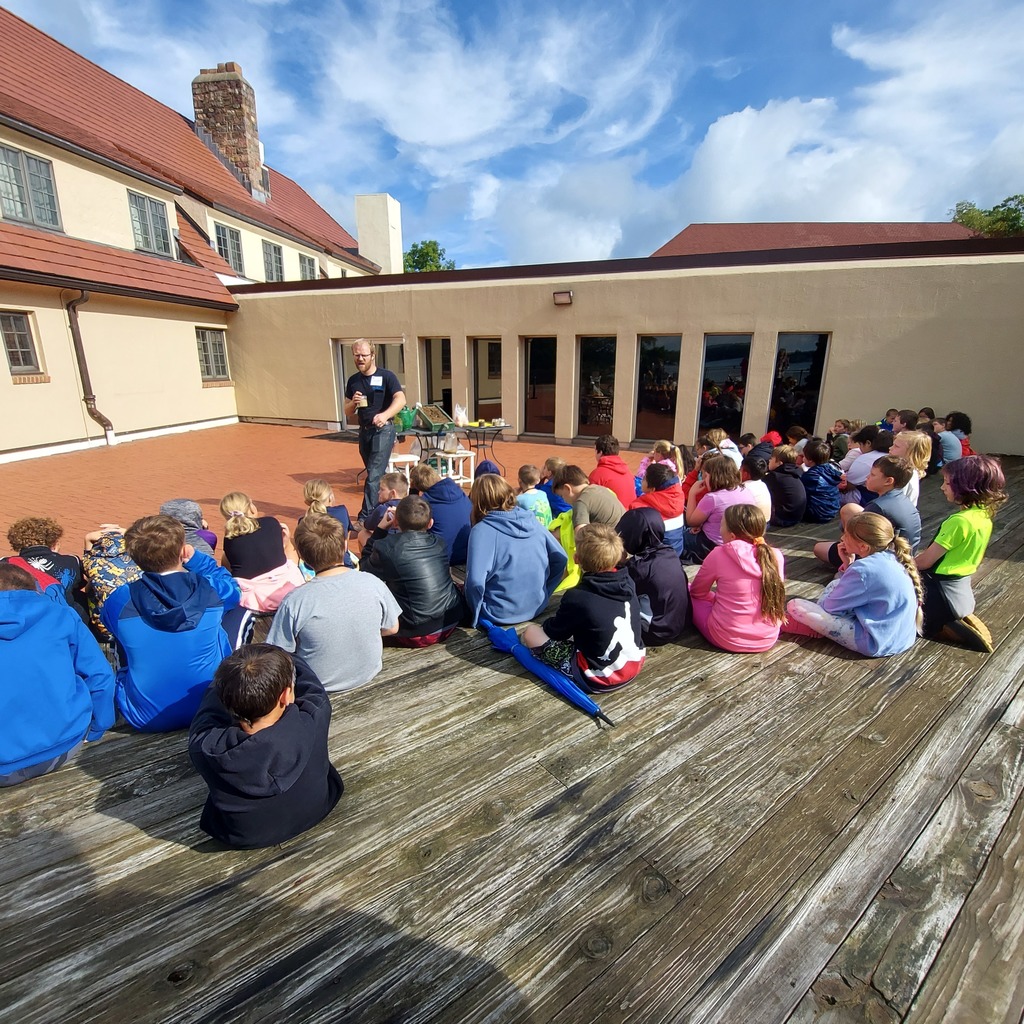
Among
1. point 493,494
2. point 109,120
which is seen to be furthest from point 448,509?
point 109,120

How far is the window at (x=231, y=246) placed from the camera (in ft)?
48.6

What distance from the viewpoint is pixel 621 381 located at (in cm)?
1069

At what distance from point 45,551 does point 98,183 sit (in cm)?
1146

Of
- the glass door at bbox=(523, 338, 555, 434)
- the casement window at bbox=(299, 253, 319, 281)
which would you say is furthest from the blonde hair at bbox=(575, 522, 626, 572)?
the casement window at bbox=(299, 253, 319, 281)

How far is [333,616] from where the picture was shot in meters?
2.46

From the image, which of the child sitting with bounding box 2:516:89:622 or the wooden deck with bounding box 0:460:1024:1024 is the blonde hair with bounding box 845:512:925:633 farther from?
the child sitting with bounding box 2:516:89:622

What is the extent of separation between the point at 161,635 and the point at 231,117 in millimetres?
20619

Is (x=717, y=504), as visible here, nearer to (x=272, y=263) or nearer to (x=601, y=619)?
(x=601, y=619)

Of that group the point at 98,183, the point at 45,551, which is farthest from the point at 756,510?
the point at 98,183

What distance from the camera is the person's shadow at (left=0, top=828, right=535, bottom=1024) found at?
129cm

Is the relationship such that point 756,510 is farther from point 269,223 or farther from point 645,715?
point 269,223

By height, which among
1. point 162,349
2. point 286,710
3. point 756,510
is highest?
point 162,349

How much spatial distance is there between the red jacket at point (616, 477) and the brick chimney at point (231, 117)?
18.5 m

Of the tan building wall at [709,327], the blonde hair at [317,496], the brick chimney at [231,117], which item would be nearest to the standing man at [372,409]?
the blonde hair at [317,496]
